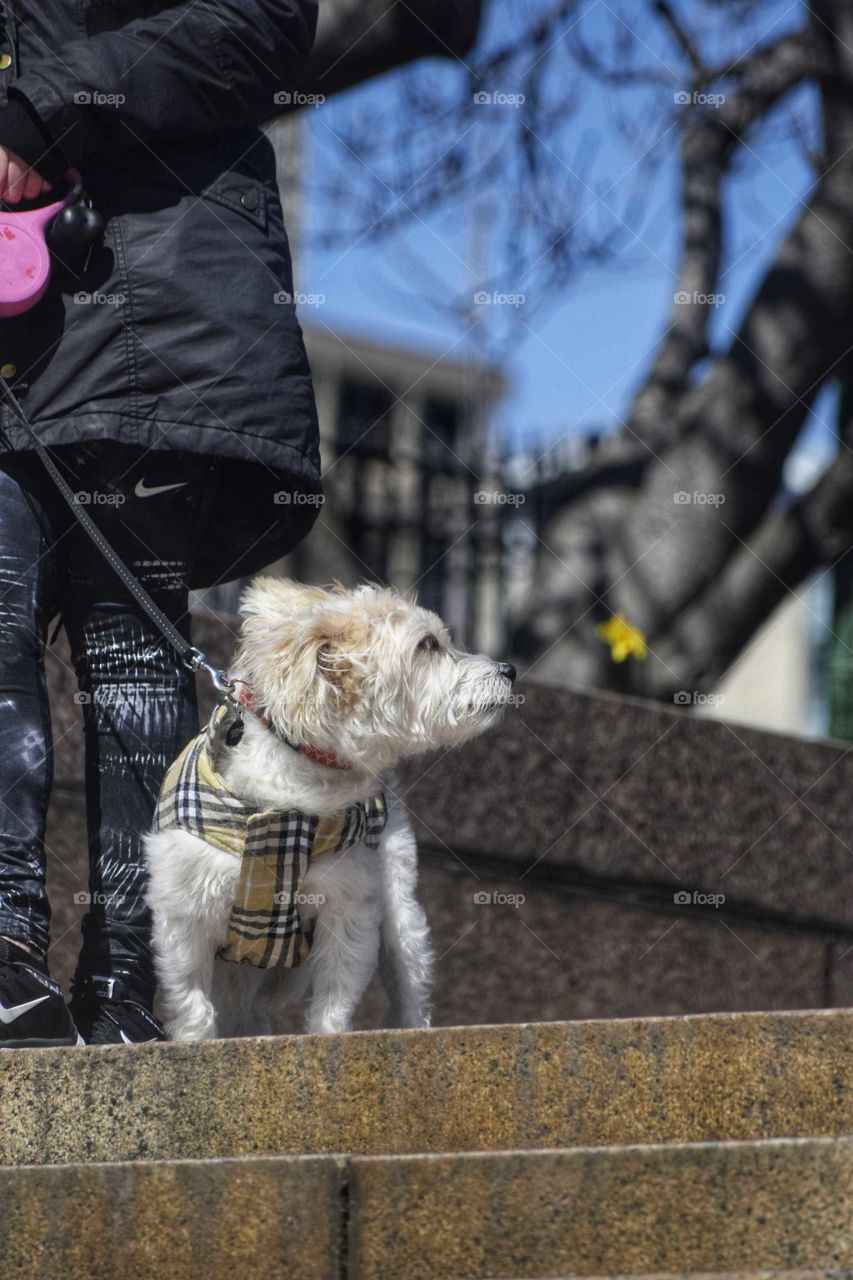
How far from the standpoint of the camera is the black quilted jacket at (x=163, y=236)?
3.62 metres

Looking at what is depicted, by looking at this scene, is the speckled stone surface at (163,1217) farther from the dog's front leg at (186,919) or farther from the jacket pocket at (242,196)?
the jacket pocket at (242,196)

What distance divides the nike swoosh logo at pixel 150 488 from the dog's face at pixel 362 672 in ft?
1.47

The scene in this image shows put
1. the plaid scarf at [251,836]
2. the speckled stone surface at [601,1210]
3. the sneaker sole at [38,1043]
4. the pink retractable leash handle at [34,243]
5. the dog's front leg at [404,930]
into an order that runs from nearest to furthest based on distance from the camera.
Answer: the speckled stone surface at [601,1210] → the sneaker sole at [38,1043] → the pink retractable leash handle at [34,243] → the plaid scarf at [251,836] → the dog's front leg at [404,930]

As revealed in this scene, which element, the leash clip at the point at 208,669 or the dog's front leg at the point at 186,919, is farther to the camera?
the leash clip at the point at 208,669

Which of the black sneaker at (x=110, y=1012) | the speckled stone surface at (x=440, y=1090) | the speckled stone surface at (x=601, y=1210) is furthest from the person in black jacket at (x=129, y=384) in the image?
the speckled stone surface at (x=601, y=1210)

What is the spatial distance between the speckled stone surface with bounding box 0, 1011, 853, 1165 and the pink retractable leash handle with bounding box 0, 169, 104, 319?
158 centimetres

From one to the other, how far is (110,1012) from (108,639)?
2.69ft

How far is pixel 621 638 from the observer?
717 cm

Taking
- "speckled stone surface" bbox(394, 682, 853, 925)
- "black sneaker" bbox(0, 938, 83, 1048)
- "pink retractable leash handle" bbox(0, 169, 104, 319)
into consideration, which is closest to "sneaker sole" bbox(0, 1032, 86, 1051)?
"black sneaker" bbox(0, 938, 83, 1048)

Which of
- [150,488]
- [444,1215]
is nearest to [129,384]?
[150,488]

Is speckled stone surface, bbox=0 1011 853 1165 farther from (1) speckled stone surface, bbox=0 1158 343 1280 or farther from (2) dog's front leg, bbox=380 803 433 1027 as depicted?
(2) dog's front leg, bbox=380 803 433 1027

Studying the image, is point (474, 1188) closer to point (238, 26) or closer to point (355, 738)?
point (355, 738)

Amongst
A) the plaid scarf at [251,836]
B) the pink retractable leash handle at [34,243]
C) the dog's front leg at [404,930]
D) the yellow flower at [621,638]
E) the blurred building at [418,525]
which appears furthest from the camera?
the blurred building at [418,525]

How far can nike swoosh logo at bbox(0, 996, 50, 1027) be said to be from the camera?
3305 mm
